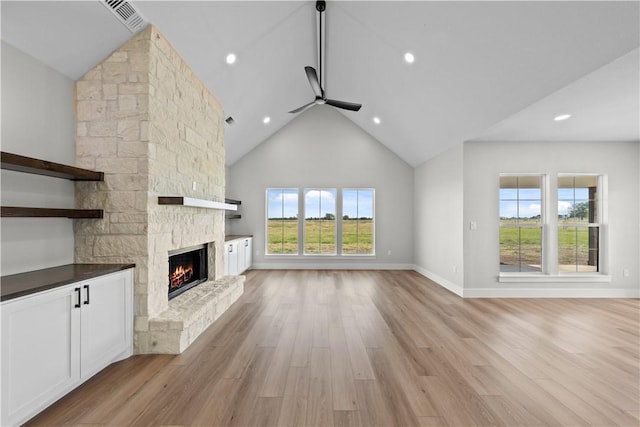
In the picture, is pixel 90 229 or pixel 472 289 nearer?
pixel 90 229

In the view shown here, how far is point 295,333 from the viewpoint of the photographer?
11.0 ft

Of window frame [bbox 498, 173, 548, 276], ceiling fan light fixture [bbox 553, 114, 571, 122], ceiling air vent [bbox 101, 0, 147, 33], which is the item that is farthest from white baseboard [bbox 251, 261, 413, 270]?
ceiling air vent [bbox 101, 0, 147, 33]

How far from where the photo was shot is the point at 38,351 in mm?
1891

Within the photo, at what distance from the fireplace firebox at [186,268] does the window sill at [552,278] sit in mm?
4748

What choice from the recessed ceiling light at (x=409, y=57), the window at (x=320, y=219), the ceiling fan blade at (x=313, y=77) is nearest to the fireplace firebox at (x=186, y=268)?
the ceiling fan blade at (x=313, y=77)

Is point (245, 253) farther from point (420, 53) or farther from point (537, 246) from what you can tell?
point (537, 246)

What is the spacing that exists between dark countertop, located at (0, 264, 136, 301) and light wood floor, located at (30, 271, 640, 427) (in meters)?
0.84

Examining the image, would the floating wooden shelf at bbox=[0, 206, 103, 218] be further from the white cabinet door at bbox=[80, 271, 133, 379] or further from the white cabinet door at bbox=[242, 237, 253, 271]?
the white cabinet door at bbox=[242, 237, 253, 271]

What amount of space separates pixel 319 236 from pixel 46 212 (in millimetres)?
5823

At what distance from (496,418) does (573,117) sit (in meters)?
3.85

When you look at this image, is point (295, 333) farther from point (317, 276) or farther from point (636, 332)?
point (636, 332)

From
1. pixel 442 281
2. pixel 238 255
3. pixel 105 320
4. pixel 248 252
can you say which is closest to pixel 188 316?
pixel 105 320

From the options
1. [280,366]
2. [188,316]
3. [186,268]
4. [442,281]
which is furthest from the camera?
[442,281]

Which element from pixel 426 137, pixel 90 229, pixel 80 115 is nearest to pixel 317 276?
pixel 426 137
